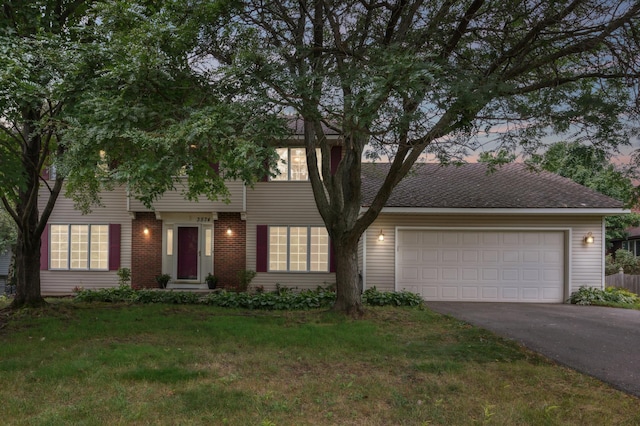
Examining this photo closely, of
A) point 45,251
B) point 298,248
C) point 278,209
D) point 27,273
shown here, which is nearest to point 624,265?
point 298,248

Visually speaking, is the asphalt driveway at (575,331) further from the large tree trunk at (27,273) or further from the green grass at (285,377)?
the large tree trunk at (27,273)

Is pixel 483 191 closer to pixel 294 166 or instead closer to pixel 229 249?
pixel 294 166

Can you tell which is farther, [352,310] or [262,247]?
[262,247]

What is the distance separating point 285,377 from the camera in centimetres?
511

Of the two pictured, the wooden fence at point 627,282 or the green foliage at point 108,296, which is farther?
the wooden fence at point 627,282

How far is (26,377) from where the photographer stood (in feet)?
16.3

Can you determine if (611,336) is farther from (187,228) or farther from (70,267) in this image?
(70,267)

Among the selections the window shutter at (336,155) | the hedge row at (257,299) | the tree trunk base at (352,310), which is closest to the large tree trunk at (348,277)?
the tree trunk base at (352,310)

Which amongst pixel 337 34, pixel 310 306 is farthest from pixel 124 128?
pixel 310 306

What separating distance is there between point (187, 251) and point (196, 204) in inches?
65.7

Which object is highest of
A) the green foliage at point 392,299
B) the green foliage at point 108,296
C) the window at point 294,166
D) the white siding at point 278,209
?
the window at point 294,166

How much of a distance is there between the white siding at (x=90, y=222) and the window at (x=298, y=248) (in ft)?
15.3

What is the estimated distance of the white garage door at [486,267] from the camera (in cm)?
1189

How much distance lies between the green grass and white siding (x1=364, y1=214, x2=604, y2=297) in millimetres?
3820
